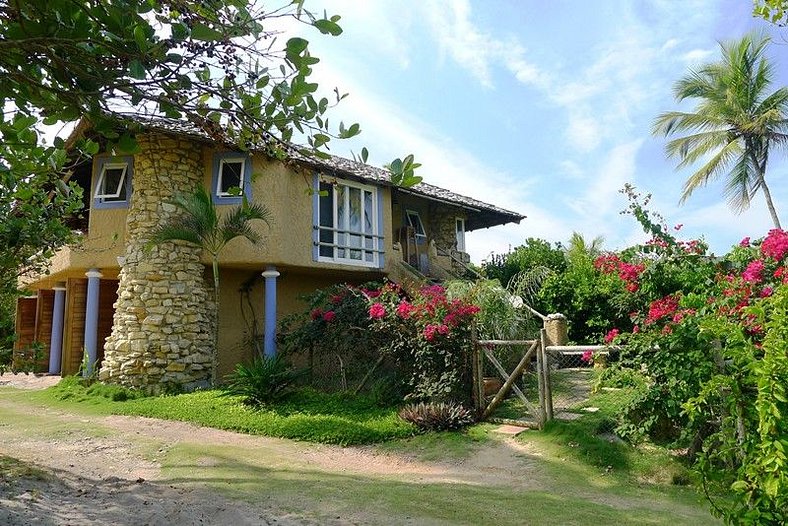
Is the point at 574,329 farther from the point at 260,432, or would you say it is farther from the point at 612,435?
the point at 260,432

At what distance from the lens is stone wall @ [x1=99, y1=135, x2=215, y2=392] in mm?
13336

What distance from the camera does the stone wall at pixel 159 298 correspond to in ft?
43.8

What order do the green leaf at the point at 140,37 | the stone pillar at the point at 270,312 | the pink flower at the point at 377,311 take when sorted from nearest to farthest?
the green leaf at the point at 140,37 → the pink flower at the point at 377,311 → the stone pillar at the point at 270,312

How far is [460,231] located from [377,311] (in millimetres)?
11834

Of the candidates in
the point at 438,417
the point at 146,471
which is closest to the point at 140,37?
the point at 146,471

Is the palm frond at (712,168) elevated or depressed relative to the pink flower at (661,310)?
elevated

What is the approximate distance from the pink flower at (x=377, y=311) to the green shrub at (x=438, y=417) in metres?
2.05

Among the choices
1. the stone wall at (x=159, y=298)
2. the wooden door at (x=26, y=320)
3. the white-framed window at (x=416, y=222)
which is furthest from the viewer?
the wooden door at (x=26, y=320)

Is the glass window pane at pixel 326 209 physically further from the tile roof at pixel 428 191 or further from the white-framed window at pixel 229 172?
the white-framed window at pixel 229 172

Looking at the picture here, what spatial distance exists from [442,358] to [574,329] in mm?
7999

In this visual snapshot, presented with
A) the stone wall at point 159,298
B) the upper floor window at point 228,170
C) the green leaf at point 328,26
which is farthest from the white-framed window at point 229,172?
the green leaf at point 328,26

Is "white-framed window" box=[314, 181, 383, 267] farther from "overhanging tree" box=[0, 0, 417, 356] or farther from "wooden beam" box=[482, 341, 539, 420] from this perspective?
"overhanging tree" box=[0, 0, 417, 356]

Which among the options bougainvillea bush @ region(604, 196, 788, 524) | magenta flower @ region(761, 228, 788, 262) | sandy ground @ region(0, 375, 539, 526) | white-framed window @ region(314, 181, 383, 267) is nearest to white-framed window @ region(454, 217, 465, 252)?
white-framed window @ region(314, 181, 383, 267)

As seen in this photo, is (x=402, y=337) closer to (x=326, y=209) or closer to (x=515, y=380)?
(x=515, y=380)
